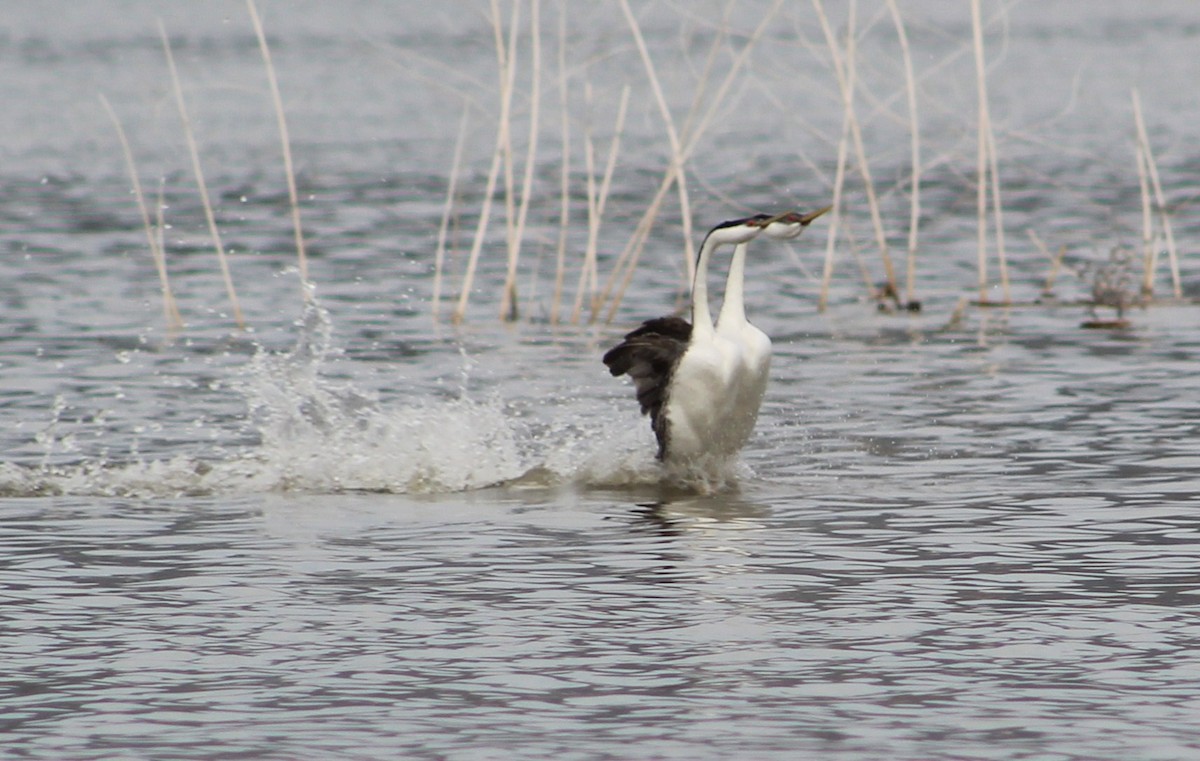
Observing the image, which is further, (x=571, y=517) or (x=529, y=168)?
(x=529, y=168)

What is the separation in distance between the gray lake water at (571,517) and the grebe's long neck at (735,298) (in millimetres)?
870

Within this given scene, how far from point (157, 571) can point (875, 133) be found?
34700 millimetres

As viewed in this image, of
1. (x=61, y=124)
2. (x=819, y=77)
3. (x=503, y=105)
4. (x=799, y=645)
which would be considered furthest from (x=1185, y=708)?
(x=819, y=77)

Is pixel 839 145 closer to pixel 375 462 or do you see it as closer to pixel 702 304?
pixel 702 304

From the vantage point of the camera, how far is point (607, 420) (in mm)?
14594

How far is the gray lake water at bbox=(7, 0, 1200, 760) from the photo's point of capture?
7.50m

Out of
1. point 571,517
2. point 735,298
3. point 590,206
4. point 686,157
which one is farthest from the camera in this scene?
point 590,206

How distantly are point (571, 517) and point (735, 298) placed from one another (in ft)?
4.95

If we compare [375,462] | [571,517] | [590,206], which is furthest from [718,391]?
[590,206]

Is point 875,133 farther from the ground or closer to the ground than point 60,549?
farther from the ground

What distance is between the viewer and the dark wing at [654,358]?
40.5 feet

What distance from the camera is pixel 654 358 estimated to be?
12391 millimetres

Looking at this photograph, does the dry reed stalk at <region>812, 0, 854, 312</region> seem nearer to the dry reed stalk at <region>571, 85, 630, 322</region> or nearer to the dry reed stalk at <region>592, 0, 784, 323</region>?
the dry reed stalk at <region>592, 0, 784, 323</region>

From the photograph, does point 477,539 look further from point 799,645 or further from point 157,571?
point 799,645
